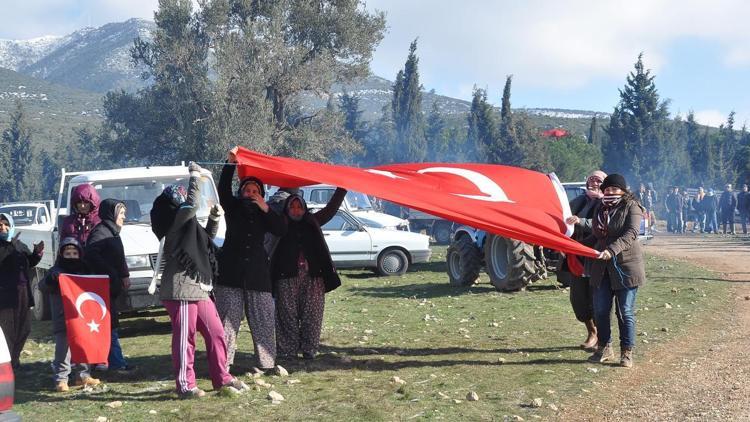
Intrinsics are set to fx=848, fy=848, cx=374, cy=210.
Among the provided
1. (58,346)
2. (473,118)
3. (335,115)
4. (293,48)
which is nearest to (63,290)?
(58,346)

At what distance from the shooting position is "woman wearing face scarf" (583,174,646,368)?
26.5 feet

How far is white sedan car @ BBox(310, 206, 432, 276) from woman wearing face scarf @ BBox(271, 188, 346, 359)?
9.05 metres

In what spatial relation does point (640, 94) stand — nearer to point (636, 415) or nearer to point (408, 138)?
point (408, 138)

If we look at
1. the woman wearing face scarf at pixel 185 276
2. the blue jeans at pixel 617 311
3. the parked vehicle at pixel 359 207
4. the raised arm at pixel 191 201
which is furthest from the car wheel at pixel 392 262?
the raised arm at pixel 191 201

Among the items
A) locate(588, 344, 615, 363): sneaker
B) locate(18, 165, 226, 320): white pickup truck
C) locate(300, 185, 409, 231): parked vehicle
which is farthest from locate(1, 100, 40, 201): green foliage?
locate(588, 344, 615, 363): sneaker

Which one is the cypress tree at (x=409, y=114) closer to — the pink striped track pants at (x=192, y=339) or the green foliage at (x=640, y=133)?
the green foliage at (x=640, y=133)

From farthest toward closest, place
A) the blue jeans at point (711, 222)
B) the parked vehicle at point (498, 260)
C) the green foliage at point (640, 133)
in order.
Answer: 1. the green foliage at point (640, 133)
2. the blue jeans at point (711, 222)
3. the parked vehicle at point (498, 260)

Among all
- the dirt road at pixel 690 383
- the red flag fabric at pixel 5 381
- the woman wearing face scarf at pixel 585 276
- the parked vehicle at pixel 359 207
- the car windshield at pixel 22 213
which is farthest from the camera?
the car windshield at pixel 22 213

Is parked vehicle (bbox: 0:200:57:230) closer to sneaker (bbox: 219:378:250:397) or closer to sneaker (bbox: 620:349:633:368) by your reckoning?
sneaker (bbox: 219:378:250:397)

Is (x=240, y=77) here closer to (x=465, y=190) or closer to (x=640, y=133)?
(x=640, y=133)

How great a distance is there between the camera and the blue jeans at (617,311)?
818 cm

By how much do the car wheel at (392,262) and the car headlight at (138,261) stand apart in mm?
8116

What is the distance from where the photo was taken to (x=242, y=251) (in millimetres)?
7754

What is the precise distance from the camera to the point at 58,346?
7680 mm
